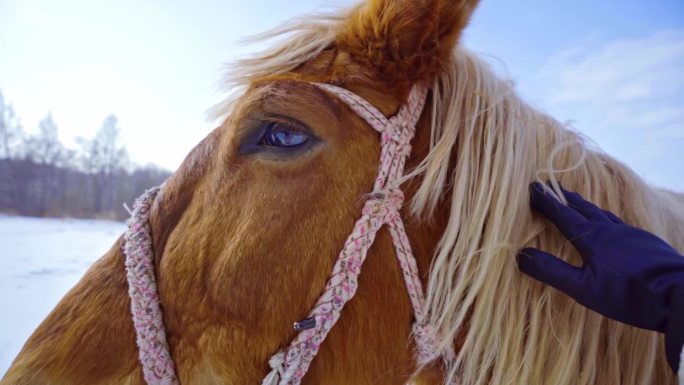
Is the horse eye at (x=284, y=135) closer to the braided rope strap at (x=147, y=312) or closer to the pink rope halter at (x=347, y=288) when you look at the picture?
the pink rope halter at (x=347, y=288)

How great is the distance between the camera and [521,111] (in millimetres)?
1293

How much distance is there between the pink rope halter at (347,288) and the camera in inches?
43.9

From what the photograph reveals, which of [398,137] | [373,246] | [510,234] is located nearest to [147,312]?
[373,246]

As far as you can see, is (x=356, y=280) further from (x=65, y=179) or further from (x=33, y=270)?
(x=65, y=179)

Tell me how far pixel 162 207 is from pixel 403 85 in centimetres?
97

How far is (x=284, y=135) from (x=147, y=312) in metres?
0.73

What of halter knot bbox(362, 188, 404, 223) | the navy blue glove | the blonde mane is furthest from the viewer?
halter knot bbox(362, 188, 404, 223)

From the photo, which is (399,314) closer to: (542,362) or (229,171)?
(542,362)

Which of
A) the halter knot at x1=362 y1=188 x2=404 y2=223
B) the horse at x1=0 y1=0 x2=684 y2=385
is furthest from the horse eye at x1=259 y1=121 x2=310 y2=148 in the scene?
the halter knot at x1=362 y1=188 x2=404 y2=223

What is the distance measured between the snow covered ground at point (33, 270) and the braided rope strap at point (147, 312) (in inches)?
145

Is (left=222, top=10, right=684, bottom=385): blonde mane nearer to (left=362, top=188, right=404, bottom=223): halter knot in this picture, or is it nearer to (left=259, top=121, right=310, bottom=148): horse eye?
(left=362, top=188, right=404, bottom=223): halter knot

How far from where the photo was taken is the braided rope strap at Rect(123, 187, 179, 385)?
44.9 inches

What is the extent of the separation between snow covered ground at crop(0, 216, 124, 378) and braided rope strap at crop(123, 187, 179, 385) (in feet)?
12.1

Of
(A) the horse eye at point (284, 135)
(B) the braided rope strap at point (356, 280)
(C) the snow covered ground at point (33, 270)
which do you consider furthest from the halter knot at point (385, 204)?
(C) the snow covered ground at point (33, 270)
